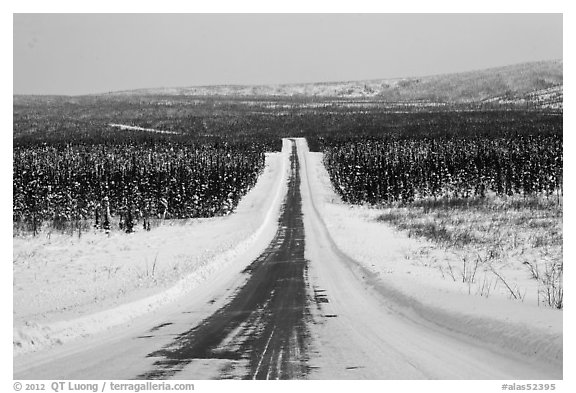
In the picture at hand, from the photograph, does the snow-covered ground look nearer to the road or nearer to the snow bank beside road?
the road

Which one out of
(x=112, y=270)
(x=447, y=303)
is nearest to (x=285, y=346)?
(x=447, y=303)

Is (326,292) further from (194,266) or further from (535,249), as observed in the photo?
(535,249)

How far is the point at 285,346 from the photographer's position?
7.36m

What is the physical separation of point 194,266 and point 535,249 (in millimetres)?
12830

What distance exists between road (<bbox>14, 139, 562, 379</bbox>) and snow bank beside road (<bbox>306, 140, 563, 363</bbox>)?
0.19 m

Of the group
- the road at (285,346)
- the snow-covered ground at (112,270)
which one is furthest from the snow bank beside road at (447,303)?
the snow-covered ground at (112,270)

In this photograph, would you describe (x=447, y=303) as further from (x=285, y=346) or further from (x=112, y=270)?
(x=112, y=270)

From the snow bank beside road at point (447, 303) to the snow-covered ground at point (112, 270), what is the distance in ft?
16.7

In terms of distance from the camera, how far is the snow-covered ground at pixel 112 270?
9.52 meters

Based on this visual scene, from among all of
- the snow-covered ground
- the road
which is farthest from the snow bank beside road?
the snow-covered ground

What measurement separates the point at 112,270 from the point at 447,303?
1528cm
